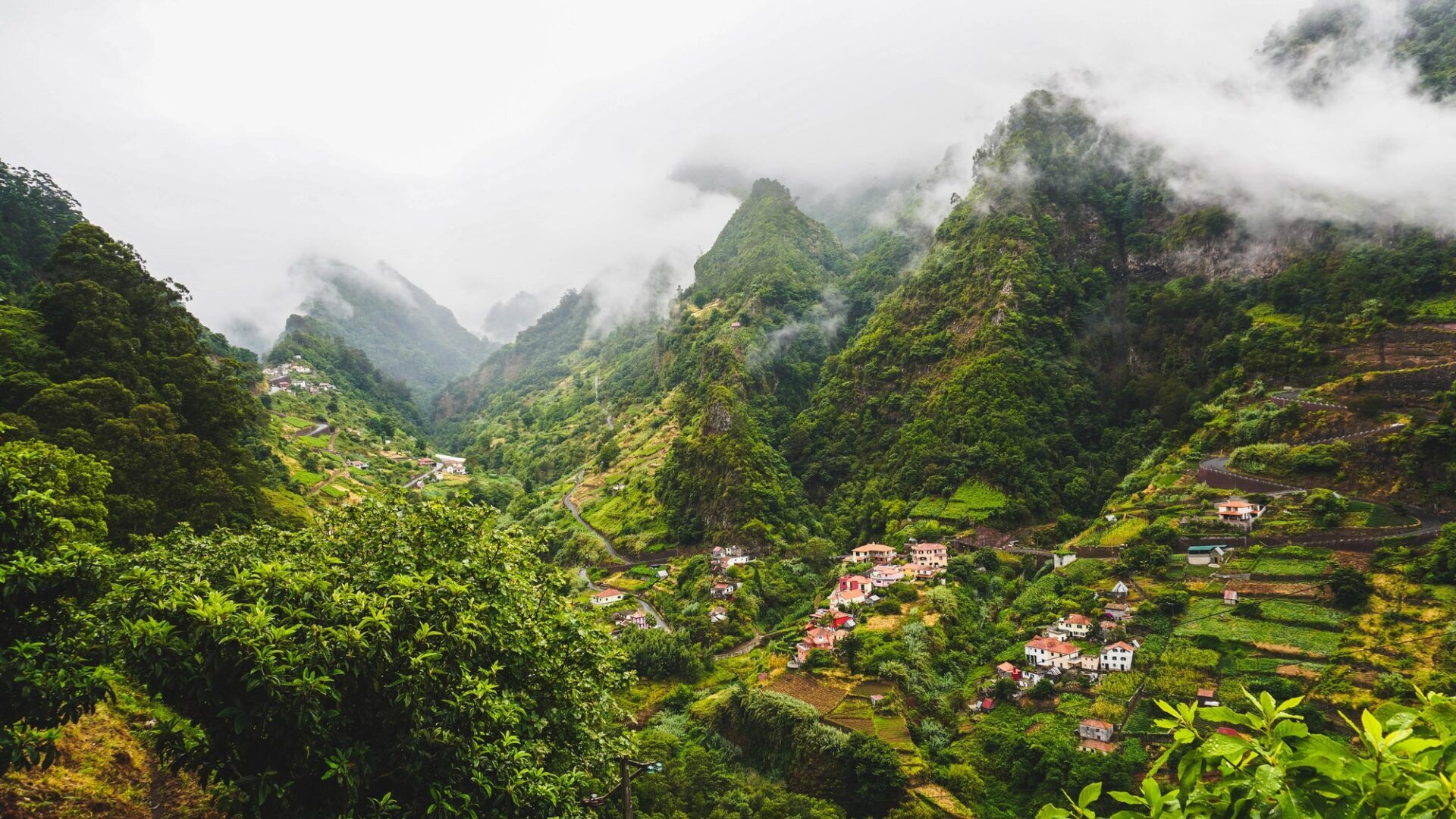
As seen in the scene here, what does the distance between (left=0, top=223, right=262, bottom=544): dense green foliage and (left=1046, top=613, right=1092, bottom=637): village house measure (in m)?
38.2

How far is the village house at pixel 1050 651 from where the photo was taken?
31.8 metres

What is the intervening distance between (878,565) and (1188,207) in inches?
2212

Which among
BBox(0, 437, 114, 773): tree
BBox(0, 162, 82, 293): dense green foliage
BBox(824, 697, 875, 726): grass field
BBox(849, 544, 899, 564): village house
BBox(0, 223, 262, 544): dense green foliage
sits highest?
BBox(0, 162, 82, 293): dense green foliage

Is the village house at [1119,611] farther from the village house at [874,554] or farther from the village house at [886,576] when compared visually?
the village house at [874,554]

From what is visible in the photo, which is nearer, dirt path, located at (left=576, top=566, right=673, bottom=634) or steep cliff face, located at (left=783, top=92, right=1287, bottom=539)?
dirt path, located at (left=576, top=566, right=673, bottom=634)

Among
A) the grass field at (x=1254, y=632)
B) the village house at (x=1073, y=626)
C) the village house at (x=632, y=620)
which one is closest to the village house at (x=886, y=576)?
the village house at (x=1073, y=626)

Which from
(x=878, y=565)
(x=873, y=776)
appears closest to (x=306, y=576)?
(x=873, y=776)

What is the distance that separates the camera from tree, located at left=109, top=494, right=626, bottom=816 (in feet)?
20.3

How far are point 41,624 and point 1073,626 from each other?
38356 millimetres

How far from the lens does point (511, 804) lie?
7605 millimetres

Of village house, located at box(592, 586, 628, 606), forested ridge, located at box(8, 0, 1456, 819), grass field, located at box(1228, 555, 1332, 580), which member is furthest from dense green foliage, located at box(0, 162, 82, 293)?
grass field, located at box(1228, 555, 1332, 580)

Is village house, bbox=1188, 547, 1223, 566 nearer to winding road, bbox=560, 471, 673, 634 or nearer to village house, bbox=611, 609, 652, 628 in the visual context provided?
winding road, bbox=560, 471, 673, 634

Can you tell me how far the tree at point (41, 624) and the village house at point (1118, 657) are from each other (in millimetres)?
35814

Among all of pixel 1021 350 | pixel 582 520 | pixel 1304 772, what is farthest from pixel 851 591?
pixel 1304 772
